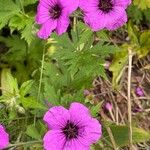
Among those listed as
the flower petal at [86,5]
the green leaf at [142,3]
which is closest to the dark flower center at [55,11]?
the flower petal at [86,5]

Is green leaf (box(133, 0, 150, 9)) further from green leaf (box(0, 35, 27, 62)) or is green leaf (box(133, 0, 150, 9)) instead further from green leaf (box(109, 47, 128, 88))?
green leaf (box(0, 35, 27, 62))

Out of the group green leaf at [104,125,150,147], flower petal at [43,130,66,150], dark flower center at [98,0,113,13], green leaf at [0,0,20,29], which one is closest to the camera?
flower petal at [43,130,66,150]

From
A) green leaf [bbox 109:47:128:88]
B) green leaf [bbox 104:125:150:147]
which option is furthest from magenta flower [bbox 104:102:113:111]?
green leaf [bbox 104:125:150:147]

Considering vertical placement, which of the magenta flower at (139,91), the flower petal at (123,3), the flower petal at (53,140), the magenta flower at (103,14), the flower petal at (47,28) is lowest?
the magenta flower at (139,91)

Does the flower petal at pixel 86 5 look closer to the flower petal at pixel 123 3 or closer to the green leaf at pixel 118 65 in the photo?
the flower petal at pixel 123 3

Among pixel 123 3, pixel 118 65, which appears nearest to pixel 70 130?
Answer: pixel 123 3

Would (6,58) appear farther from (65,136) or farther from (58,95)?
(65,136)
